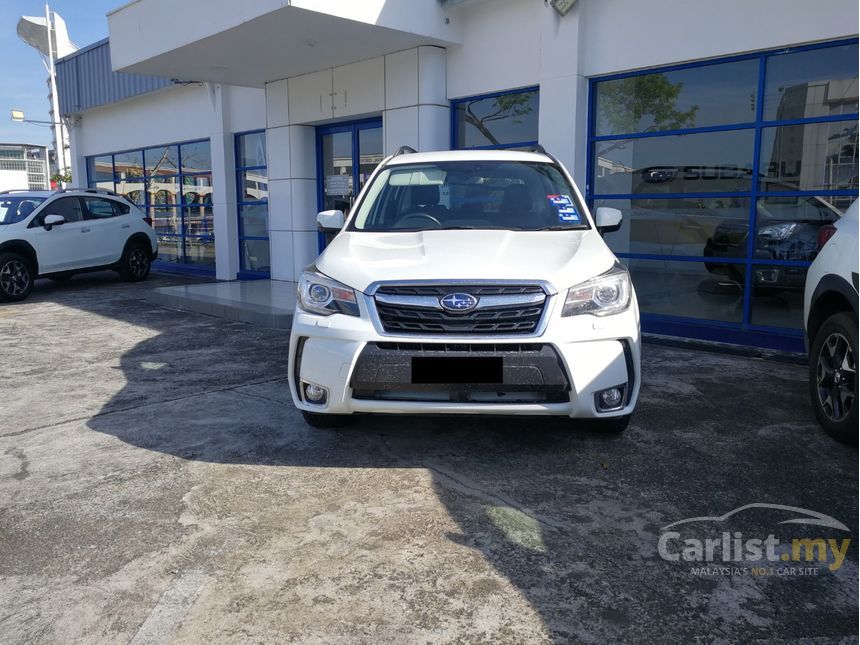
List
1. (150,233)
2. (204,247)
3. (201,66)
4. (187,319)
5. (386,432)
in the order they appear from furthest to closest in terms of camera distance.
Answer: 1. (204,247)
2. (150,233)
3. (201,66)
4. (187,319)
5. (386,432)

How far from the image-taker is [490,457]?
399cm

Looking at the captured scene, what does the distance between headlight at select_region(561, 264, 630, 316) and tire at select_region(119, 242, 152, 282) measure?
37.9 ft

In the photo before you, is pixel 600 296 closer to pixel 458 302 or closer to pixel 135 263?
pixel 458 302

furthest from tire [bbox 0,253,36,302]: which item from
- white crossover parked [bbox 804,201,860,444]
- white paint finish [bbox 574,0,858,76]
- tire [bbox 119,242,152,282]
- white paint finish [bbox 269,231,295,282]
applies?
white crossover parked [bbox 804,201,860,444]

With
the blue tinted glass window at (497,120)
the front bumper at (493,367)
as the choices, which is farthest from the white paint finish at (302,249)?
the front bumper at (493,367)

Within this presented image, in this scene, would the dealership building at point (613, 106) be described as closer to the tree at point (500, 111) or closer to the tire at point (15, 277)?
the tree at point (500, 111)

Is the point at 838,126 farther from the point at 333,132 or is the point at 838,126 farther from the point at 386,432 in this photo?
the point at 333,132

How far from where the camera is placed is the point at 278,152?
472 inches

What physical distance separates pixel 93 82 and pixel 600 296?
1800cm

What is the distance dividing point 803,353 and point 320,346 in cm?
504

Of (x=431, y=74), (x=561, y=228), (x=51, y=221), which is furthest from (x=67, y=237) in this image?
(x=561, y=228)

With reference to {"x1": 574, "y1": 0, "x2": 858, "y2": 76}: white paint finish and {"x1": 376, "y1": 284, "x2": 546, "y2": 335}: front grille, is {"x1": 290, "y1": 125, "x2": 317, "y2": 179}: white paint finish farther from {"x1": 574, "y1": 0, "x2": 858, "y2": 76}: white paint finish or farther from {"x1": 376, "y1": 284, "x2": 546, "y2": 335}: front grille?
{"x1": 376, "y1": 284, "x2": 546, "y2": 335}: front grille

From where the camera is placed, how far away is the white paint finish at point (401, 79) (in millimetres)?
9602

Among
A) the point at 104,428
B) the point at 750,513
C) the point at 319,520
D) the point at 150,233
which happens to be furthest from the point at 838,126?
the point at 150,233
